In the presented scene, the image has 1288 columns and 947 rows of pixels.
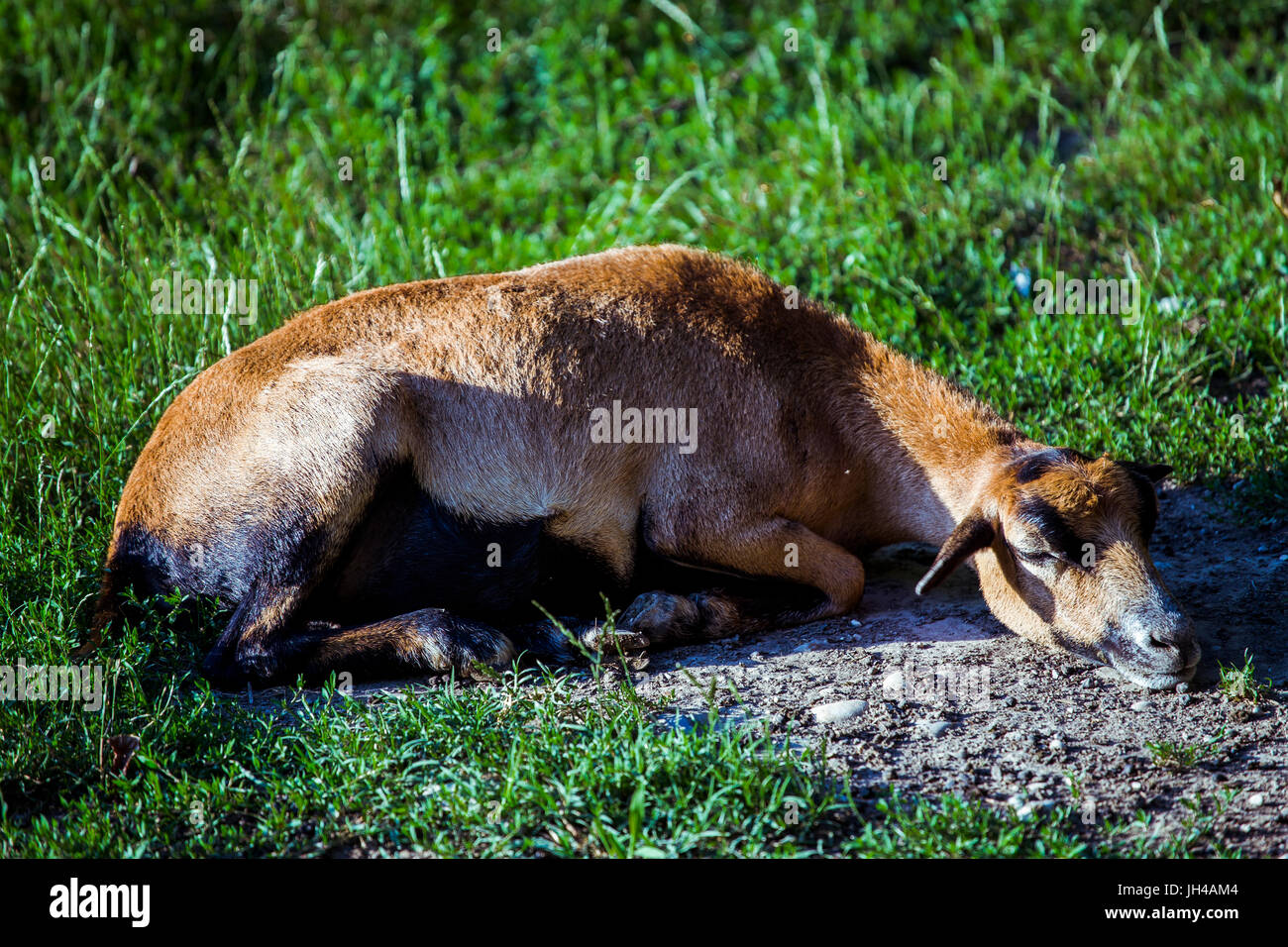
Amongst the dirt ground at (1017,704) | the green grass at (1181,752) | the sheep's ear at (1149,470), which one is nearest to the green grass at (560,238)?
the dirt ground at (1017,704)

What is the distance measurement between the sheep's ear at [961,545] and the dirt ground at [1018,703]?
42 cm

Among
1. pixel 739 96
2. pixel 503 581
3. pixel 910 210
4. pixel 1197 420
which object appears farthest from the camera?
pixel 739 96

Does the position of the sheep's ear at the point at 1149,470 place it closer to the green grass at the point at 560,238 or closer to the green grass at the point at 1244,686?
the green grass at the point at 1244,686

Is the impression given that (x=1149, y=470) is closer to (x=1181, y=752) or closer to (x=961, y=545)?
(x=961, y=545)

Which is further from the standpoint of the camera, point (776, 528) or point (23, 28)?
point (23, 28)

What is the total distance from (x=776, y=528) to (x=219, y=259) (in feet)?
13.0

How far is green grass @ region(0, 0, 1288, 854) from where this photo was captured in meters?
3.96

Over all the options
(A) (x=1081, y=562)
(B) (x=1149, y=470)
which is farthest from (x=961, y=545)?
(B) (x=1149, y=470)

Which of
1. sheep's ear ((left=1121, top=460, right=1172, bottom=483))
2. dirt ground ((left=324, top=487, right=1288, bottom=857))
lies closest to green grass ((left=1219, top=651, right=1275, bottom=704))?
dirt ground ((left=324, top=487, right=1288, bottom=857))

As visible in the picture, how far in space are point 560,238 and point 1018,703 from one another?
4.65m

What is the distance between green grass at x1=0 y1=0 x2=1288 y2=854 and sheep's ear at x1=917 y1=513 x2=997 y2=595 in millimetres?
958
